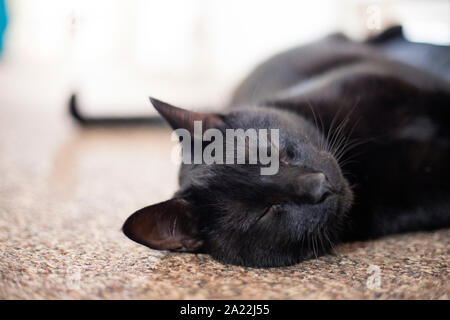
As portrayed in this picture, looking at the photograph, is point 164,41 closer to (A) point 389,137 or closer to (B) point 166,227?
(A) point 389,137

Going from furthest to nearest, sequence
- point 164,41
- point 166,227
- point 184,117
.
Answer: point 164,41
point 184,117
point 166,227

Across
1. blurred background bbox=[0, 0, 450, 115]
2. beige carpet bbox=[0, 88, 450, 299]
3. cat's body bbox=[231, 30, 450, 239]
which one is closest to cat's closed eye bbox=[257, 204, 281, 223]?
beige carpet bbox=[0, 88, 450, 299]

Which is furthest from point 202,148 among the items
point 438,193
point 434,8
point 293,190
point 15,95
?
point 15,95

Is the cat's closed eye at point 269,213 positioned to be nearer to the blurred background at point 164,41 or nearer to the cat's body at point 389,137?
the cat's body at point 389,137

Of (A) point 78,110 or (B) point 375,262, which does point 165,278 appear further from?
(A) point 78,110

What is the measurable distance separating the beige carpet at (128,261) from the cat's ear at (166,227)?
3cm

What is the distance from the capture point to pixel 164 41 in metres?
4.16

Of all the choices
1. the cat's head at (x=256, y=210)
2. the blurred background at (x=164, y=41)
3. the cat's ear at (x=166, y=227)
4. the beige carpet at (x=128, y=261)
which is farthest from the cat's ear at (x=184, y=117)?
the blurred background at (x=164, y=41)

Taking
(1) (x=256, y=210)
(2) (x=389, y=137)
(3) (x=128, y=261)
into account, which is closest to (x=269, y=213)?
(1) (x=256, y=210)

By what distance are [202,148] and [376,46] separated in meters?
1.20

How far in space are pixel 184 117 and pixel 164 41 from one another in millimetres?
3288

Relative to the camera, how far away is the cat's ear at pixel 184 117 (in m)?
1.01

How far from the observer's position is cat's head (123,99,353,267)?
34.9 inches

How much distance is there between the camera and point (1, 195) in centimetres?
137
